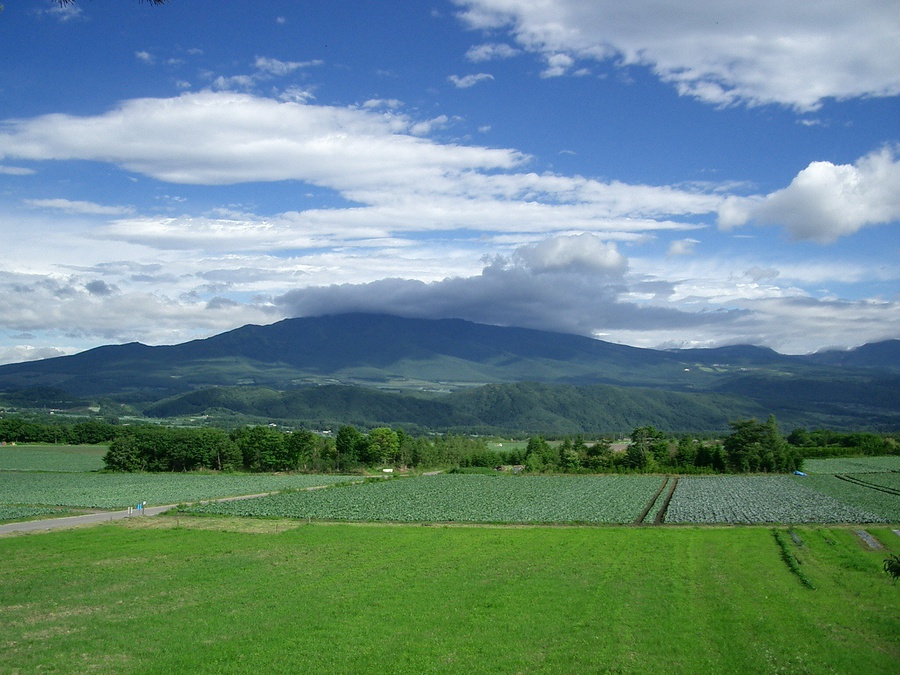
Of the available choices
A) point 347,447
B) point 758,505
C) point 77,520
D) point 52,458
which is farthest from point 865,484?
point 52,458

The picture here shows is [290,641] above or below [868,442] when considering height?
above

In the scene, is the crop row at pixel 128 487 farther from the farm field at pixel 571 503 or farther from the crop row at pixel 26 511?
the farm field at pixel 571 503

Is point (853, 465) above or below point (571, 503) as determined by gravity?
below

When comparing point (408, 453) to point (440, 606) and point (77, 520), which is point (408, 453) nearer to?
point (77, 520)

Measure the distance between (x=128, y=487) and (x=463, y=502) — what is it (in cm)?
2952

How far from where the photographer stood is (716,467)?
267 feet

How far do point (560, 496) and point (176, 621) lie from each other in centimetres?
3994

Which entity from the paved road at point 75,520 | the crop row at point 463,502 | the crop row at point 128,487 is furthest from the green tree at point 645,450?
the paved road at point 75,520

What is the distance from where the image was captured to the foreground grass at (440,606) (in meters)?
13.4

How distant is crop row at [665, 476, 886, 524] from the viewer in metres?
37.8

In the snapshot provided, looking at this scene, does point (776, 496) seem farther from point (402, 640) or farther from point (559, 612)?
point (402, 640)

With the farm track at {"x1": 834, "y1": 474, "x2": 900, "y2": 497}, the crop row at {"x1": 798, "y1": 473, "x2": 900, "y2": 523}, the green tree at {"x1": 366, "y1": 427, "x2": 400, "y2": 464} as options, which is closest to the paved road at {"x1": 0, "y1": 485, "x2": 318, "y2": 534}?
the green tree at {"x1": 366, "y1": 427, "x2": 400, "y2": 464}

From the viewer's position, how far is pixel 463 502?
47562 mm

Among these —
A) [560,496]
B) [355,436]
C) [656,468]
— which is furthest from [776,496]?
[355,436]
